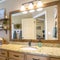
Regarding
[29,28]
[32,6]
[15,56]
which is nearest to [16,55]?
[15,56]

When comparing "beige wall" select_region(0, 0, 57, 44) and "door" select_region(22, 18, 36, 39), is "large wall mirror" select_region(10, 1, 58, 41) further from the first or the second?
"beige wall" select_region(0, 0, 57, 44)

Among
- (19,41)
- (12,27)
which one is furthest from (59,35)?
(12,27)

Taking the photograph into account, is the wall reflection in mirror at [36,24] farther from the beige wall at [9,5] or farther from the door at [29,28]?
the beige wall at [9,5]

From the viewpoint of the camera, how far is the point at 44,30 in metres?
3.03

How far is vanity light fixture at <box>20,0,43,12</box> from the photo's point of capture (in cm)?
310

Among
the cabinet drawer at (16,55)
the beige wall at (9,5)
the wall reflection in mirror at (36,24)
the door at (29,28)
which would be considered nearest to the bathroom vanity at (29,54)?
the cabinet drawer at (16,55)

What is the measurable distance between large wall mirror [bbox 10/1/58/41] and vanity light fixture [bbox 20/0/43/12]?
0.20 ft

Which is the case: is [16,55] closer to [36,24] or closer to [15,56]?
[15,56]

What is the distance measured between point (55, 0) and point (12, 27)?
1590mm

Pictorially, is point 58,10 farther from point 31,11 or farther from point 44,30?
point 31,11

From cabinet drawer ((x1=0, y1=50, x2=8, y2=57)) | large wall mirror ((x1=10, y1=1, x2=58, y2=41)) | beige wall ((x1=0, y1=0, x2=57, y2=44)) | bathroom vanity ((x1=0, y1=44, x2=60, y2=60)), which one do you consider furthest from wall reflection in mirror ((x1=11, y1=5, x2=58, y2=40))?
cabinet drawer ((x1=0, y1=50, x2=8, y2=57))

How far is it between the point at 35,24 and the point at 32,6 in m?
0.50

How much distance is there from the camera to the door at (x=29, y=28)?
323 cm

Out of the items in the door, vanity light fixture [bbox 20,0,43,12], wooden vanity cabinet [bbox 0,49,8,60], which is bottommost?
wooden vanity cabinet [bbox 0,49,8,60]
